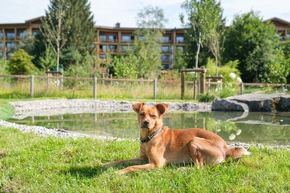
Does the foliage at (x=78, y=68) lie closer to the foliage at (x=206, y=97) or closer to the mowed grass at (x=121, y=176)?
the foliage at (x=206, y=97)

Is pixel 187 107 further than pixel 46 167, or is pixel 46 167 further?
pixel 187 107

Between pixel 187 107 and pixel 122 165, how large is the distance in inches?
531

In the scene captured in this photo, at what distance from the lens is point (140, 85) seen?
2231 centimetres

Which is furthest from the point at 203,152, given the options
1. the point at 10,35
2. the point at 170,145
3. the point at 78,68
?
the point at 10,35

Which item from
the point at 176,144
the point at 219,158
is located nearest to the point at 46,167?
the point at 176,144

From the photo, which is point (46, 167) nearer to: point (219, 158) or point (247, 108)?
point (219, 158)

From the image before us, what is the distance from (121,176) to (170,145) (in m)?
0.78

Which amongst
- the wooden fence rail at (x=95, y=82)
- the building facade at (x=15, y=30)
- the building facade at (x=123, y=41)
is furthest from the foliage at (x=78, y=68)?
the building facade at (x=123, y=41)

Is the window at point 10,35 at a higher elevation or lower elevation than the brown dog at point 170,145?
higher

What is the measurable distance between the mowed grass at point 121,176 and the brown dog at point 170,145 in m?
0.11

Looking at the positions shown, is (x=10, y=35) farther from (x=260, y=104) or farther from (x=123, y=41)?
(x=260, y=104)

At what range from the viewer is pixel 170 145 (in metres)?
4.29

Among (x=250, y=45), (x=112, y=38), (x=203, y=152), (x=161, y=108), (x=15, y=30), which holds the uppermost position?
(x=15, y=30)

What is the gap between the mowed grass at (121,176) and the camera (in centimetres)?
359
